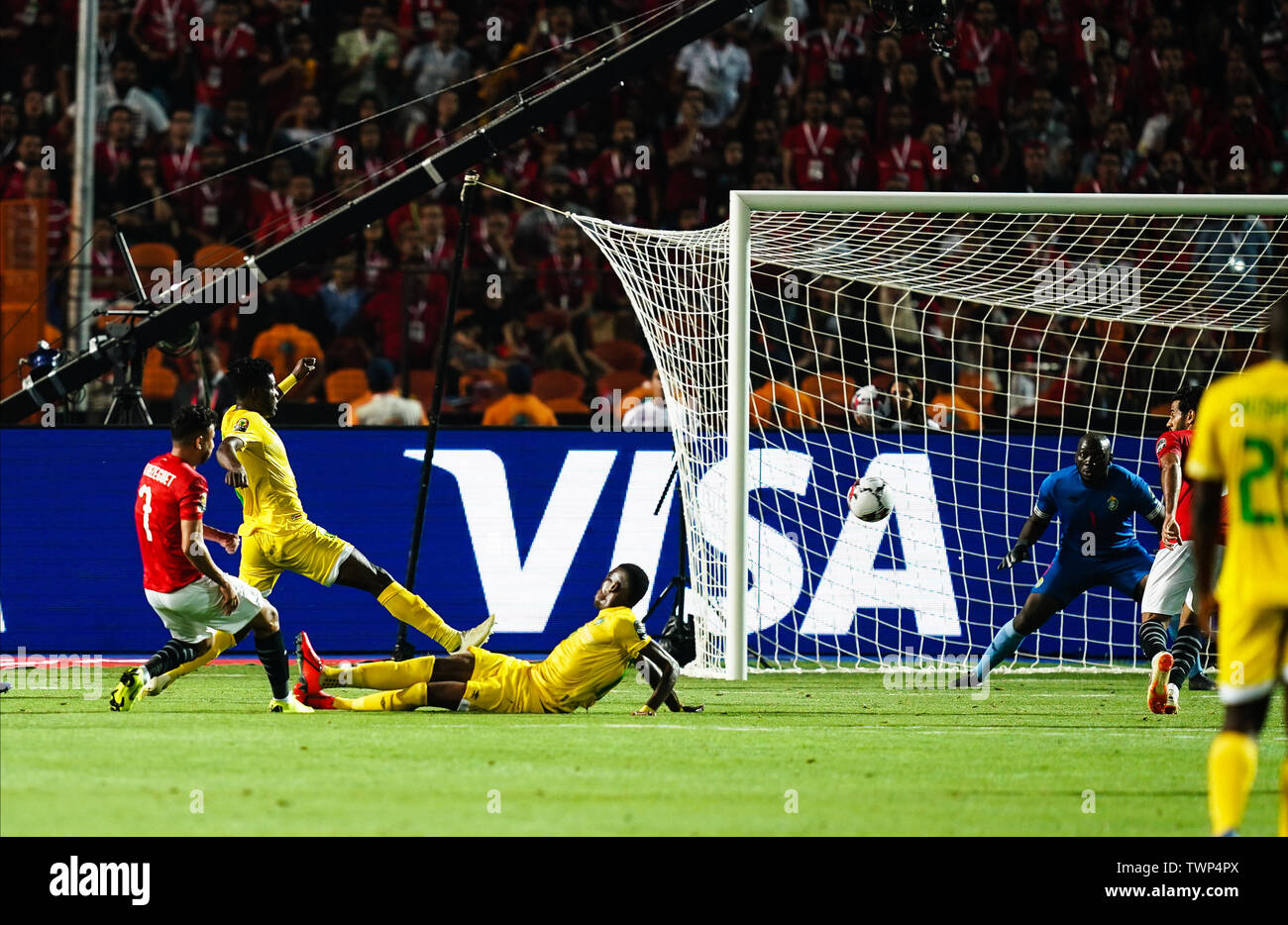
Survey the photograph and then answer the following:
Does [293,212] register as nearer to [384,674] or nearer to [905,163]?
[905,163]

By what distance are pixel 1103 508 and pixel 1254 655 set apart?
20.4 ft

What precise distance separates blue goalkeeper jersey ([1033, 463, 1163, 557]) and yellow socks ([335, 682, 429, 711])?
4691 millimetres

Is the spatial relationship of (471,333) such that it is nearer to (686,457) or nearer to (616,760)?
(686,457)

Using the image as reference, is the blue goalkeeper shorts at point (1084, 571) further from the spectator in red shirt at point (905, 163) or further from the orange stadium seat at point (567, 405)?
the spectator in red shirt at point (905, 163)

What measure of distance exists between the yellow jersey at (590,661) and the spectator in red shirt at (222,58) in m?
10.2

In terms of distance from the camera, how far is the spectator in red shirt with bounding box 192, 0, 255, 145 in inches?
696

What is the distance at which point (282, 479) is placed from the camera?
10.1 metres

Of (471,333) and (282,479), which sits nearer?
(282,479)

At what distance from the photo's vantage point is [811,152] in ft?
57.6

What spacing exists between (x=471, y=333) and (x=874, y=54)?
668 centimetres

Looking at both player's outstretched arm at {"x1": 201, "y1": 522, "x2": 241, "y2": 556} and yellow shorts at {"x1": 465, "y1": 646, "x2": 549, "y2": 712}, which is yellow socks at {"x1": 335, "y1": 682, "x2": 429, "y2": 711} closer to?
yellow shorts at {"x1": 465, "y1": 646, "x2": 549, "y2": 712}

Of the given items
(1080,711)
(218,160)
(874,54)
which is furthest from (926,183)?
(1080,711)

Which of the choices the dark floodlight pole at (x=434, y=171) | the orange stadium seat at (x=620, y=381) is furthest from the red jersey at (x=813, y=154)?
the dark floodlight pole at (x=434, y=171)

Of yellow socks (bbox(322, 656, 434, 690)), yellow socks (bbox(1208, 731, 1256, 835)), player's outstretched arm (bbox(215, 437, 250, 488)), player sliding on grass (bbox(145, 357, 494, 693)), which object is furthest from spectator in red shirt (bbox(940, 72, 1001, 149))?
yellow socks (bbox(1208, 731, 1256, 835))
